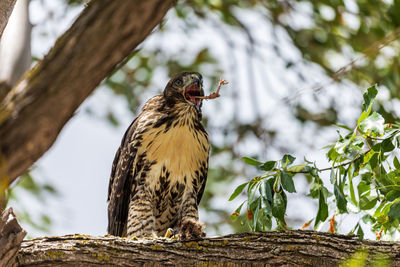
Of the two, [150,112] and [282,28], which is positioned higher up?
[282,28]

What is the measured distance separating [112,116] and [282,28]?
120 inches

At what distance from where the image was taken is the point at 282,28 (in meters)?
7.57

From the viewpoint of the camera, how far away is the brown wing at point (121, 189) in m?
4.72

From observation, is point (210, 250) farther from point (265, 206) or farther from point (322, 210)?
point (322, 210)

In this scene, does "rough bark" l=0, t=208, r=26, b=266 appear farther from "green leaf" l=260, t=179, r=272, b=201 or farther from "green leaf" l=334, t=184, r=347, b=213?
"green leaf" l=334, t=184, r=347, b=213

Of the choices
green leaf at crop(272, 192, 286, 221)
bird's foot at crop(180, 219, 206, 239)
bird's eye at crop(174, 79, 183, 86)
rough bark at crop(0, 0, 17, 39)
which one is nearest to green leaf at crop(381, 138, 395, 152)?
green leaf at crop(272, 192, 286, 221)

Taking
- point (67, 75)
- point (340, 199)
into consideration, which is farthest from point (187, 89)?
point (67, 75)

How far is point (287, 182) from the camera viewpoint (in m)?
3.60

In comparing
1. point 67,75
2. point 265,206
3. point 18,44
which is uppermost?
point 18,44

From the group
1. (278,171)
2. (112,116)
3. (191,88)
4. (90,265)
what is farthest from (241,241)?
(112,116)

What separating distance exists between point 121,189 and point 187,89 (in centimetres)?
97

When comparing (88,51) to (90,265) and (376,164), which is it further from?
(376,164)

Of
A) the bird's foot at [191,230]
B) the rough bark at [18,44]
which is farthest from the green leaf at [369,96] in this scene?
the rough bark at [18,44]

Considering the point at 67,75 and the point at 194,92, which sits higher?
the point at 194,92
